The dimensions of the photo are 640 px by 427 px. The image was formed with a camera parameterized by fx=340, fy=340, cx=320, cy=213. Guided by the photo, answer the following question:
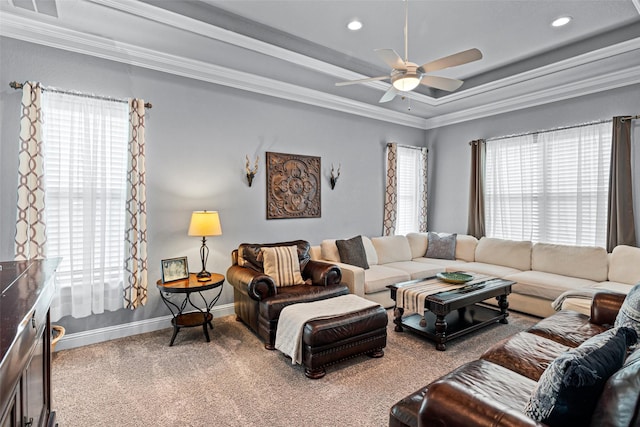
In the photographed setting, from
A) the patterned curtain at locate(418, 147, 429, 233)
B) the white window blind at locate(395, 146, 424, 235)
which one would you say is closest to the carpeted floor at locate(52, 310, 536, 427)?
the white window blind at locate(395, 146, 424, 235)

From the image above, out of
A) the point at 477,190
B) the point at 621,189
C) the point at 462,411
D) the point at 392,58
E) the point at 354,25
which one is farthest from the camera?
the point at 477,190

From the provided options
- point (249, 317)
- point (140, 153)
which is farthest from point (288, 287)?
point (140, 153)

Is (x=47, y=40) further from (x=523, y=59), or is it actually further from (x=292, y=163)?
(x=523, y=59)

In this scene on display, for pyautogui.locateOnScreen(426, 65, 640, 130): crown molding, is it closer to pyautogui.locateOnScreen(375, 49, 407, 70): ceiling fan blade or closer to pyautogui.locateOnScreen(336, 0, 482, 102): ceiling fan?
pyautogui.locateOnScreen(336, 0, 482, 102): ceiling fan

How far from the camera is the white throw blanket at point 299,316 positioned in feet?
8.93

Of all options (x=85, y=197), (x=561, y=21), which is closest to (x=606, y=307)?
(x=561, y=21)

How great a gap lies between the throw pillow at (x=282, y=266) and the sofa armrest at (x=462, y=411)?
8.04 ft

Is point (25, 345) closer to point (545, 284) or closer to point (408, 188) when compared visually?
point (545, 284)

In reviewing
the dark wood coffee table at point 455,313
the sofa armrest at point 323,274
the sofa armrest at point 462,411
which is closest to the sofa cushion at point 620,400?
the sofa armrest at point 462,411

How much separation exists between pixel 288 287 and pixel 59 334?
2.11 m

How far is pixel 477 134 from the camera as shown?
563 centimetres

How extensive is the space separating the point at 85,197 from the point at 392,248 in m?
3.93

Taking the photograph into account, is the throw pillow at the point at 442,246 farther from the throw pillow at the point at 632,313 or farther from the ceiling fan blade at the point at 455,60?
the ceiling fan blade at the point at 455,60

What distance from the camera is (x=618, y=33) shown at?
3.58m
